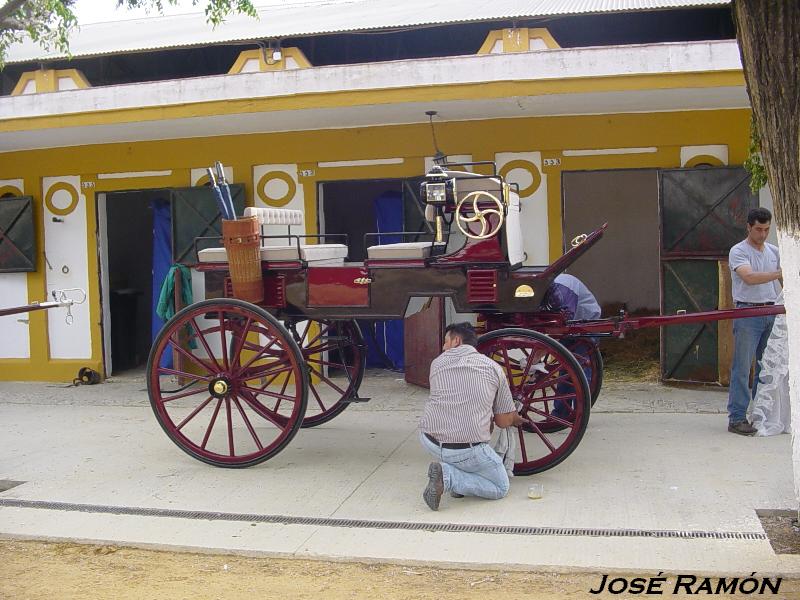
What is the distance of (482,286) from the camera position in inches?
255

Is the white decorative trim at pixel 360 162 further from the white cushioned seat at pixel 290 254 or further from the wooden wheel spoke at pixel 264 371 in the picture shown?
the wooden wheel spoke at pixel 264 371

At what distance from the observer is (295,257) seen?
6910 millimetres

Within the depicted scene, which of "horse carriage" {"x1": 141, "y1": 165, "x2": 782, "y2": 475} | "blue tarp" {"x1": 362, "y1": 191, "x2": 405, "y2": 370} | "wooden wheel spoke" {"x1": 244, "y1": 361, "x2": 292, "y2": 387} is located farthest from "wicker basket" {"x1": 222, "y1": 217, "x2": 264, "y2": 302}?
"blue tarp" {"x1": 362, "y1": 191, "x2": 405, "y2": 370}

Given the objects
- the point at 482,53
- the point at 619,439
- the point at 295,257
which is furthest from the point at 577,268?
the point at 295,257

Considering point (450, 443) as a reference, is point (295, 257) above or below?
above

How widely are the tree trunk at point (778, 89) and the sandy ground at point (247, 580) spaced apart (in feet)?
6.22

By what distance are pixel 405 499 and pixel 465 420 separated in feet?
2.38

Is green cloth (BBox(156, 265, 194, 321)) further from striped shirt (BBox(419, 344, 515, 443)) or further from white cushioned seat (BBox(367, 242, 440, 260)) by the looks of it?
striped shirt (BBox(419, 344, 515, 443))

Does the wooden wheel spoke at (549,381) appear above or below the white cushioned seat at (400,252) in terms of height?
below

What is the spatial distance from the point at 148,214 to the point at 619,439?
27.2 feet

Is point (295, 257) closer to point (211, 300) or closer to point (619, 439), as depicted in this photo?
point (211, 300)

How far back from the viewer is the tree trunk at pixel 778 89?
4.63 m

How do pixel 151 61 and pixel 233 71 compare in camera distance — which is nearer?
pixel 233 71

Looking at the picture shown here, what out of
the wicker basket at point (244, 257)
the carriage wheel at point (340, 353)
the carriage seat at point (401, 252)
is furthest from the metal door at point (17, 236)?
the carriage seat at point (401, 252)
